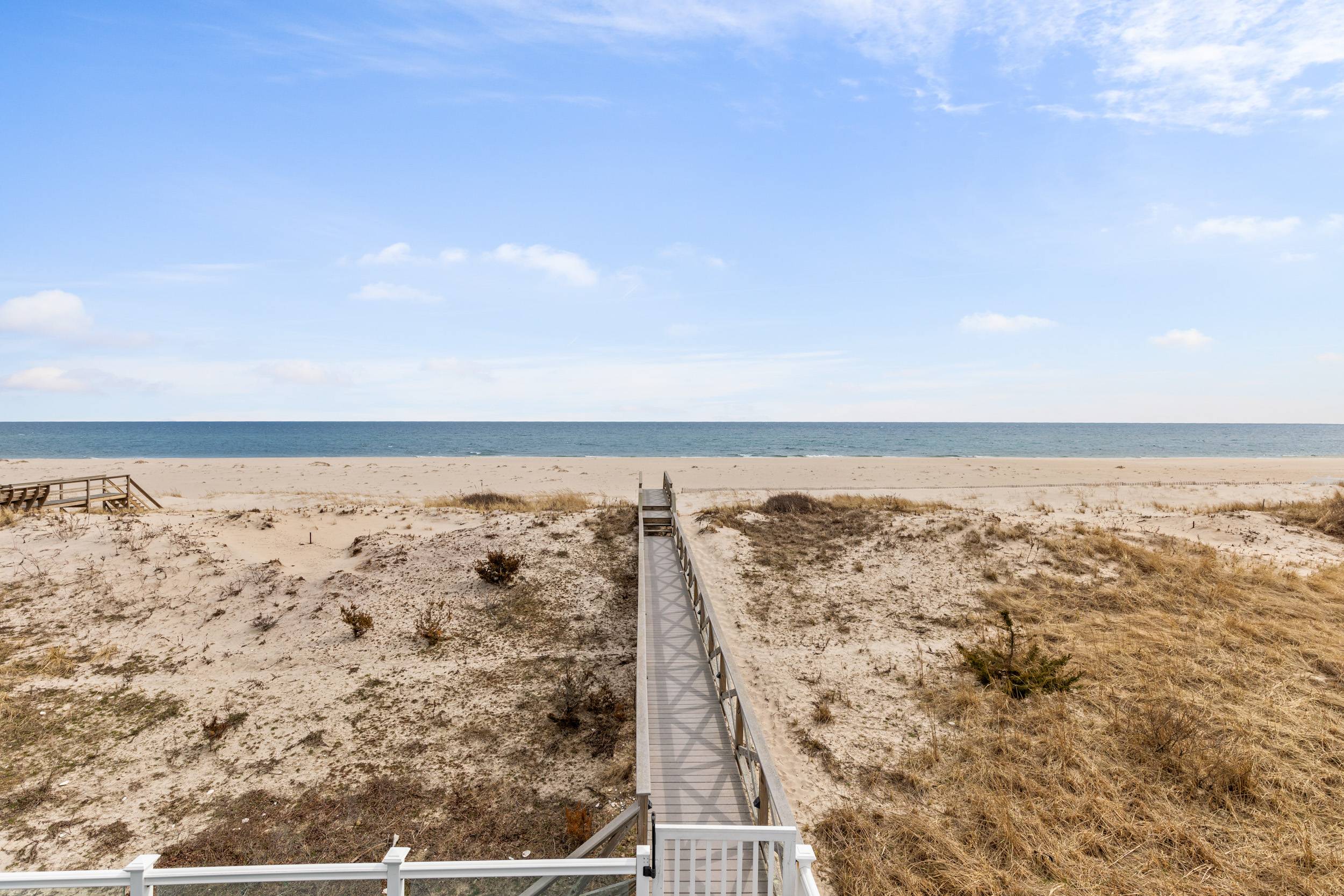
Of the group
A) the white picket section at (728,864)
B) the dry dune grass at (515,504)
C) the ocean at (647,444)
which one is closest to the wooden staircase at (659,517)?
the dry dune grass at (515,504)

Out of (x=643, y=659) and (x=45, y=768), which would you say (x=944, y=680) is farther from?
(x=45, y=768)

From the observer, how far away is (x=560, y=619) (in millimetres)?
14781

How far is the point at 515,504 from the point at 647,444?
7025cm

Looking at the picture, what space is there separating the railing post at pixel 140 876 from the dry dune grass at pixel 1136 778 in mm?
6028

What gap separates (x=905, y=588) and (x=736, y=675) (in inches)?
377

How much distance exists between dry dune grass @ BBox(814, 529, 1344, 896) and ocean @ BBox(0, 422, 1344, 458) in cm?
5414

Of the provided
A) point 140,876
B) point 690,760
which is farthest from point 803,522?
point 140,876

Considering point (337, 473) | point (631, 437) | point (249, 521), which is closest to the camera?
point (249, 521)

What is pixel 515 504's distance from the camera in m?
24.8

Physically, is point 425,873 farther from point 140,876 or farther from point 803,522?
point 803,522

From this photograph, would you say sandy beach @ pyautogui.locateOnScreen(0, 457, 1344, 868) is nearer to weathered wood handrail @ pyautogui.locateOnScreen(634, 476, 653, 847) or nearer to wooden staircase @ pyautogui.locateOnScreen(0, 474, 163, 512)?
weathered wood handrail @ pyautogui.locateOnScreen(634, 476, 653, 847)

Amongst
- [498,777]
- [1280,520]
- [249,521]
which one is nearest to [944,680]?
[498,777]

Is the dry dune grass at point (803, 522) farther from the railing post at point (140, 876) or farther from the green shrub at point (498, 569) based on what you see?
the railing post at point (140, 876)

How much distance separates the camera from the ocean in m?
74.1
